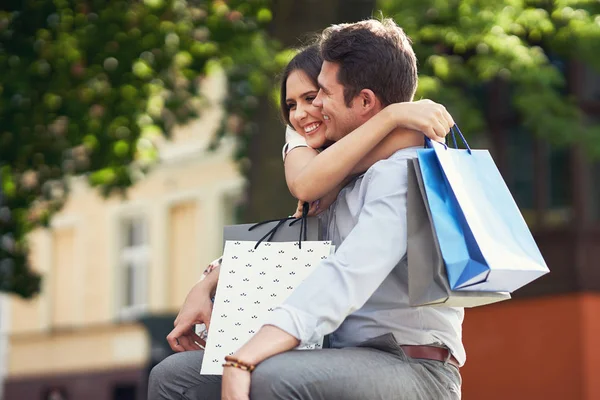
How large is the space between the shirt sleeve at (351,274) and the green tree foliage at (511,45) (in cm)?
816

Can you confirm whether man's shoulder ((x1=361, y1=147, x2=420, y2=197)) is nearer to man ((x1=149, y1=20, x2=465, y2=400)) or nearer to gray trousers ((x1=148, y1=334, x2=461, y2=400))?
man ((x1=149, y1=20, x2=465, y2=400))

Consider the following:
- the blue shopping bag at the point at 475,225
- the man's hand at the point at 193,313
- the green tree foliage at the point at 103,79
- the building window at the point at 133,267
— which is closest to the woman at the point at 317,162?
the man's hand at the point at 193,313

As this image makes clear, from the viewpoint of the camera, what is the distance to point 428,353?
3.44 metres

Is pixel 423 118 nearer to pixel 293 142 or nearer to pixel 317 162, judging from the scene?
pixel 317 162

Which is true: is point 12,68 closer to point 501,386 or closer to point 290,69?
point 501,386

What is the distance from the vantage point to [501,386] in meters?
17.0

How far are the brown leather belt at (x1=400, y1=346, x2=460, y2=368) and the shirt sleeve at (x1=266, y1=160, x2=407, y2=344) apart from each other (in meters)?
0.24

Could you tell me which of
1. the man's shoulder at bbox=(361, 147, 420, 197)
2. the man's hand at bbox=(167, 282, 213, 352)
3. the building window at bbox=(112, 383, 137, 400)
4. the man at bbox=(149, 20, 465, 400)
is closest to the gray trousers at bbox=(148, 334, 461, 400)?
the man at bbox=(149, 20, 465, 400)

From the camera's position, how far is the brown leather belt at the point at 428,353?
3416 mm

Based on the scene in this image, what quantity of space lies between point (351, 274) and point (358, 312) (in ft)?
0.86

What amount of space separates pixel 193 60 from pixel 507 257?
1100 centimetres

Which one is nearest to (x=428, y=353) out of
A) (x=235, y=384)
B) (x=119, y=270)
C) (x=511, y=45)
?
(x=235, y=384)

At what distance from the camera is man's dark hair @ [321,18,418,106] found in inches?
141

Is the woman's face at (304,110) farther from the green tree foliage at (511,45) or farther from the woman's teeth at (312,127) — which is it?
the green tree foliage at (511,45)
